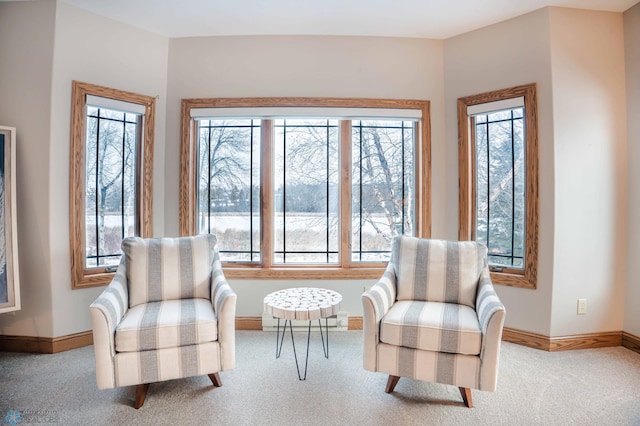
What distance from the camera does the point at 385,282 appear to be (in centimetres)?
217

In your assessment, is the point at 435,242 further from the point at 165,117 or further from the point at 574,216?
the point at 165,117

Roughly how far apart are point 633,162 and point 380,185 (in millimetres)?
1904

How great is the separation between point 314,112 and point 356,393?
219 centimetres

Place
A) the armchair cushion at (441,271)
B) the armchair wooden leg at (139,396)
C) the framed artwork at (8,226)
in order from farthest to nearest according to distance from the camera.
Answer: the framed artwork at (8,226), the armchair cushion at (441,271), the armchair wooden leg at (139,396)

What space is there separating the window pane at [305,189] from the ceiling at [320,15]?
805 millimetres

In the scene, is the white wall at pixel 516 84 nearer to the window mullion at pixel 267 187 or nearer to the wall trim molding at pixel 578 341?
the wall trim molding at pixel 578 341

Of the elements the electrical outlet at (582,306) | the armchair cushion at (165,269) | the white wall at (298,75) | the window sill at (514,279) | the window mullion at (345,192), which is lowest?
the electrical outlet at (582,306)

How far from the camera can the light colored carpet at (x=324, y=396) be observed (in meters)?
1.73

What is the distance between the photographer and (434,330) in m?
1.77

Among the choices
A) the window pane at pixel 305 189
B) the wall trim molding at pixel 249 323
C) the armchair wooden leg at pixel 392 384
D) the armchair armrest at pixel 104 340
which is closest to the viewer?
the armchair armrest at pixel 104 340

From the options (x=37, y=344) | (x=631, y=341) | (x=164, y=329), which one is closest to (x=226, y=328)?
(x=164, y=329)

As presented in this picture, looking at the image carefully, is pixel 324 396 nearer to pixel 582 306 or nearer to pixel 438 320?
pixel 438 320

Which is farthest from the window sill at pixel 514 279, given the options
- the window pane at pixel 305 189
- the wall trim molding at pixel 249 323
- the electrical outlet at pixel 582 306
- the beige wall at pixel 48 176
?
the beige wall at pixel 48 176

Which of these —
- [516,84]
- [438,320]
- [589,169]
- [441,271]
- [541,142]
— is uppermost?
[516,84]
